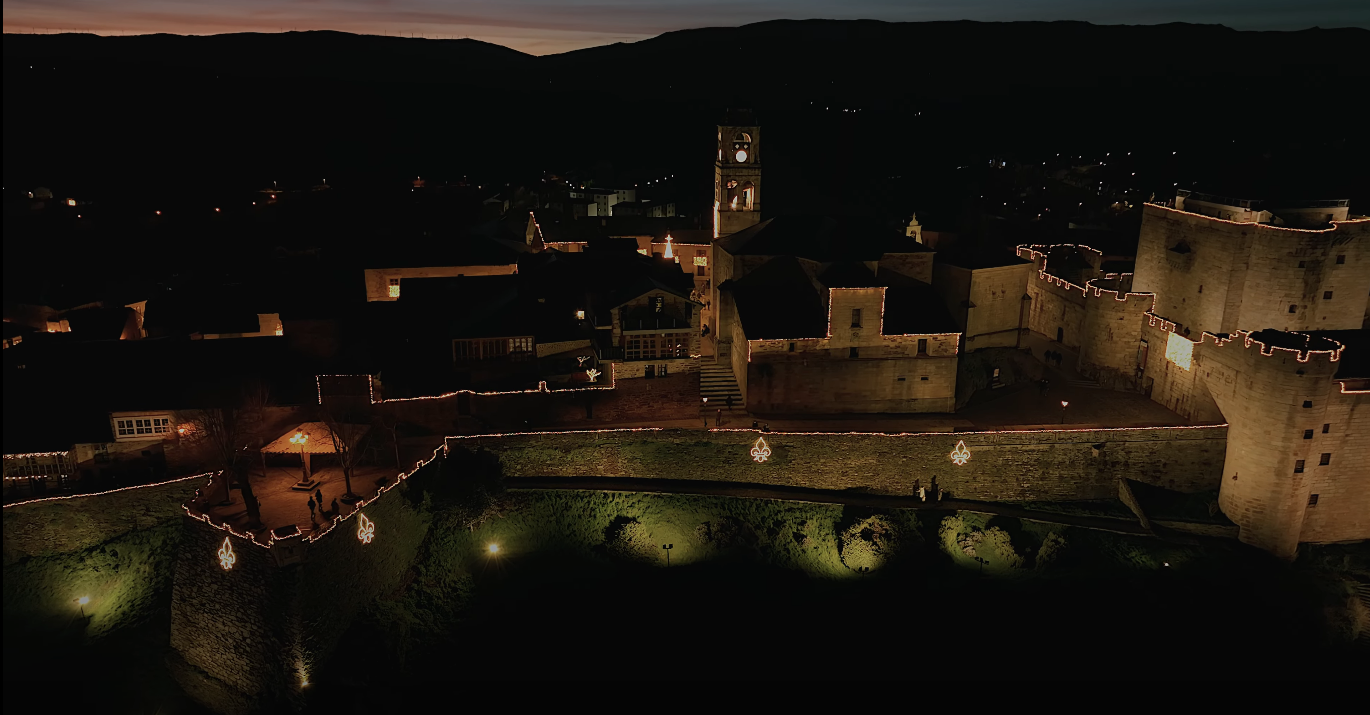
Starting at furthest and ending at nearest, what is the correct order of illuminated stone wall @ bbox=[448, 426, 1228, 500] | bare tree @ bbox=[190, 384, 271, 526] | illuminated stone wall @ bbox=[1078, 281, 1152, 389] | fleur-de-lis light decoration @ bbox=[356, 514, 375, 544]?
1. illuminated stone wall @ bbox=[1078, 281, 1152, 389]
2. illuminated stone wall @ bbox=[448, 426, 1228, 500]
3. bare tree @ bbox=[190, 384, 271, 526]
4. fleur-de-lis light decoration @ bbox=[356, 514, 375, 544]

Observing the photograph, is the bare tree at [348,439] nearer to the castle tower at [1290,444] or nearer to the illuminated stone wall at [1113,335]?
the illuminated stone wall at [1113,335]

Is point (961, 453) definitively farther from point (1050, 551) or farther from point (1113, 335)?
point (1113, 335)

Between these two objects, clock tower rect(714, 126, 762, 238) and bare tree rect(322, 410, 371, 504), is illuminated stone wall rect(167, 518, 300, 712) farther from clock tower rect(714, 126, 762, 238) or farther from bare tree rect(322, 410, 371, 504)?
clock tower rect(714, 126, 762, 238)

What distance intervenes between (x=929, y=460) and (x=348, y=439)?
22.2 m

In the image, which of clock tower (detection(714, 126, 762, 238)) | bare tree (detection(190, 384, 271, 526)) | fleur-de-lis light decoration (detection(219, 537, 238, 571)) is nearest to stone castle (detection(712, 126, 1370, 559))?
clock tower (detection(714, 126, 762, 238))

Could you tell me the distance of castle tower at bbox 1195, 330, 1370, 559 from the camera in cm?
3089

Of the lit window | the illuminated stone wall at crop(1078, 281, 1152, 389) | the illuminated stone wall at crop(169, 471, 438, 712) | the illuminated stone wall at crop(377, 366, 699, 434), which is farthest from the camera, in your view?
the illuminated stone wall at crop(1078, 281, 1152, 389)

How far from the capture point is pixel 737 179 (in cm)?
4719

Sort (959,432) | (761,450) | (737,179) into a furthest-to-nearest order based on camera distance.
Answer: (737,179) → (959,432) → (761,450)

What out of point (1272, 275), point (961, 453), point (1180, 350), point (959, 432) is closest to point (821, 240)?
point (959, 432)

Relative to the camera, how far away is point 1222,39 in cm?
13950

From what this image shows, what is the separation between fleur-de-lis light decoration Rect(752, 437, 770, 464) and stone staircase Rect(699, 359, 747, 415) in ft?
10.9

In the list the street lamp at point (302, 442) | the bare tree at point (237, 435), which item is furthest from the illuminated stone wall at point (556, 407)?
the bare tree at point (237, 435)

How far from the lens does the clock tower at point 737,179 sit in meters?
46.9
